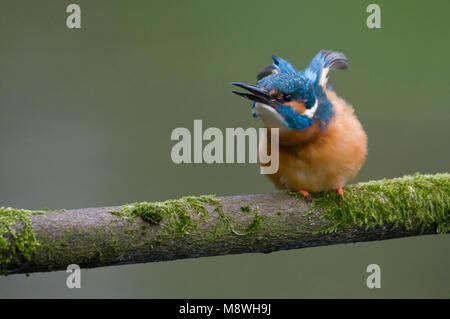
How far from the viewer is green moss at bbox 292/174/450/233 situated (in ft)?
10.3

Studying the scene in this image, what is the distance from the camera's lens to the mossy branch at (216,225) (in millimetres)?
2572

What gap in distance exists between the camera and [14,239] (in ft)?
8.20

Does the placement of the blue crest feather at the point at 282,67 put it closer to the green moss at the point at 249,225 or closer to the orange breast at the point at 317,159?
the orange breast at the point at 317,159

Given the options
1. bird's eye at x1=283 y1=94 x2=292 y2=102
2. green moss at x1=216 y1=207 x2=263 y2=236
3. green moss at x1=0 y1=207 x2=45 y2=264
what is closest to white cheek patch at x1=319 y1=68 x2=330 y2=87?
bird's eye at x1=283 y1=94 x2=292 y2=102

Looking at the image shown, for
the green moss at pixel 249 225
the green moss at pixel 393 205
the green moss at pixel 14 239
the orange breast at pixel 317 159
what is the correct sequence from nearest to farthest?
the green moss at pixel 14 239 → the green moss at pixel 249 225 → the green moss at pixel 393 205 → the orange breast at pixel 317 159

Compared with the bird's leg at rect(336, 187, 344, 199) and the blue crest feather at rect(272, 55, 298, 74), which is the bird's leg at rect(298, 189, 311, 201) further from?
the blue crest feather at rect(272, 55, 298, 74)

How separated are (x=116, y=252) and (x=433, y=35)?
582 cm

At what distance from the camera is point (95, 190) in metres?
6.16

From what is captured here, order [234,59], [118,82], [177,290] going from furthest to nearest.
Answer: [234,59], [118,82], [177,290]

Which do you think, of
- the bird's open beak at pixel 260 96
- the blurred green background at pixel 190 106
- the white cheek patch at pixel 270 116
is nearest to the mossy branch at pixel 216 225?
the white cheek patch at pixel 270 116

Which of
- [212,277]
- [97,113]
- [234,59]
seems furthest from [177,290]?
[234,59]

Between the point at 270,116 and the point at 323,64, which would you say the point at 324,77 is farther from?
the point at 270,116

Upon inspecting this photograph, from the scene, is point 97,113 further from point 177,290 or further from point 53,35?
point 177,290

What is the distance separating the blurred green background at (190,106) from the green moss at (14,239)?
304 centimetres
